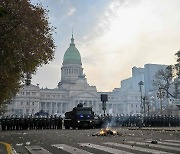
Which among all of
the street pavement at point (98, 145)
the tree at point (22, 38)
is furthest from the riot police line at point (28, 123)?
the street pavement at point (98, 145)

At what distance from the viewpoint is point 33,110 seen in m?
158

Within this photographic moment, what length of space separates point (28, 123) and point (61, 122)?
4.47m

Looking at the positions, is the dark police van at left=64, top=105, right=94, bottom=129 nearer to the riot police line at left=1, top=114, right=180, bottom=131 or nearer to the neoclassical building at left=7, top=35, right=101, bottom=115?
the riot police line at left=1, top=114, right=180, bottom=131

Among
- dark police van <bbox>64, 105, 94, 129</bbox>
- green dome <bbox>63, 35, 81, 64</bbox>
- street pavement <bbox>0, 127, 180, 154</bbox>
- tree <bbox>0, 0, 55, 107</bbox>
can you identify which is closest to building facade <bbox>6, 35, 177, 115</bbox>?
green dome <bbox>63, 35, 81, 64</bbox>

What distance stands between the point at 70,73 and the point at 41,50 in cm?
15859

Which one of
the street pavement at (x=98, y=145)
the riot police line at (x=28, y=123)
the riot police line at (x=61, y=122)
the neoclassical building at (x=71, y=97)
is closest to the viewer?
the street pavement at (x=98, y=145)

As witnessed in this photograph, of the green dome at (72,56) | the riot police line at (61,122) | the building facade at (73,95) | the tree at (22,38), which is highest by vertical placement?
the green dome at (72,56)

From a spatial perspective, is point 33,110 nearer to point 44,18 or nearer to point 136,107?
point 136,107

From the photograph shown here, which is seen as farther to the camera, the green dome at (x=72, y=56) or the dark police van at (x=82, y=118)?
the green dome at (x=72, y=56)

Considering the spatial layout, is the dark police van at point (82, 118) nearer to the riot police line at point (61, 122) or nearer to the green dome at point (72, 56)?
the riot police line at point (61, 122)

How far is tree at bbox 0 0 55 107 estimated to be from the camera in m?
18.4

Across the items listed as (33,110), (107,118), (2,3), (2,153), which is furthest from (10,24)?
(33,110)

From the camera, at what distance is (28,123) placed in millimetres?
38062

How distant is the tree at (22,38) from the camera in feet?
60.2
